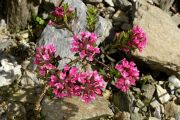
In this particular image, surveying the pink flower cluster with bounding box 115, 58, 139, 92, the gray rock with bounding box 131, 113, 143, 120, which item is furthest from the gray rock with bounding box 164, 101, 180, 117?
the pink flower cluster with bounding box 115, 58, 139, 92

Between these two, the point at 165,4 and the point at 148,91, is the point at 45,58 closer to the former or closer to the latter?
the point at 148,91

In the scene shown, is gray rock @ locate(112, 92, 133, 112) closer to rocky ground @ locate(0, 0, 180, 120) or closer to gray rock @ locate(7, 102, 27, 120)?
rocky ground @ locate(0, 0, 180, 120)

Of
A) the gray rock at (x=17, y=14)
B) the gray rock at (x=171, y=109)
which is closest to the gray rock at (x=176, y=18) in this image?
the gray rock at (x=171, y=109)

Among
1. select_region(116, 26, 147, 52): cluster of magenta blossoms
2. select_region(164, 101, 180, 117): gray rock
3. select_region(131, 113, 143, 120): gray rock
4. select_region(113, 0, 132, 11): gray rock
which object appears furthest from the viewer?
select_region(113, 0, 132, 11): gray rock

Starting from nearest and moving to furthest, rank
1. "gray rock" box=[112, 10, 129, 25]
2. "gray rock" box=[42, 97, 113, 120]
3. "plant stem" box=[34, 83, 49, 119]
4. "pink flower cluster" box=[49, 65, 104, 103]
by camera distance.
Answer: "pink flower cluster" box=[49, 65, 104, 103] → "plant stem" box=[34, 83, 49, 119] → "gray rock" box=[42, 97, 113, 120] → "gray rock" box=[112, 10, 129, 25]

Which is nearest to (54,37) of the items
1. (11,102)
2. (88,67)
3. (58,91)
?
(88,67)

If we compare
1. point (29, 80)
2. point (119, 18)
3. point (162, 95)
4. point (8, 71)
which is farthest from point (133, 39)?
point (8, 71)
